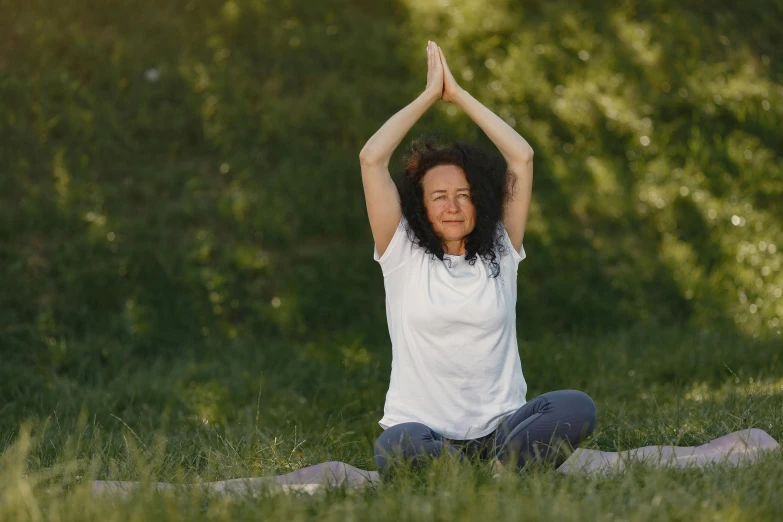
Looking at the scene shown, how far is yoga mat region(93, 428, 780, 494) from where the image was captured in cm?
282

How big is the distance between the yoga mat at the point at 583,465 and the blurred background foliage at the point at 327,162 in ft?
6.27

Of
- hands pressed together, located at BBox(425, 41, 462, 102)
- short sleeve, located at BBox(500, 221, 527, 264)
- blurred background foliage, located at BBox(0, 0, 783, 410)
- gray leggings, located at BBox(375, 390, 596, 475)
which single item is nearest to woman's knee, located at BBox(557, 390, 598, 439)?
gray leggings, located at BBox(375, 390, 596, 475)

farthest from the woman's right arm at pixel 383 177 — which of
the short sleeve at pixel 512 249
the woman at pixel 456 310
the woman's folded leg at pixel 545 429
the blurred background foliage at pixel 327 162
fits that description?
the blurred background foliage at pixel 327 162

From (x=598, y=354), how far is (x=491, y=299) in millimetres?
2169

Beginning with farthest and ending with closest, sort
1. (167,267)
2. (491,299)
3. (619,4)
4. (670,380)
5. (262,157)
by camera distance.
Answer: (619,4) → (262,157) → (167,267) → (670,380) → (491,299)

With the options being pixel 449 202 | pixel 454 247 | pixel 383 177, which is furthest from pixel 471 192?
pixel 383 177

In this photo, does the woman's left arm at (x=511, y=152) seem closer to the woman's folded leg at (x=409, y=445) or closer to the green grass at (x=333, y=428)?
the woman's folded leg at (x=409, y=445)

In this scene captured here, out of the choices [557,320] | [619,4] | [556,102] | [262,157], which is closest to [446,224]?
[557,320]

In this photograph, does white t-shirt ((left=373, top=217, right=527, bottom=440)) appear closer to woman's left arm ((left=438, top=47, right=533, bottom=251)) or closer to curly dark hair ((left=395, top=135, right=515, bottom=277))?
curly dark hair ((left=395, top=135, right=515, bottom=277))

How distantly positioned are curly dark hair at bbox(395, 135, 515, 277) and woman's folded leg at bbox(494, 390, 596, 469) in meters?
0.48

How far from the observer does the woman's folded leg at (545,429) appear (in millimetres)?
3053

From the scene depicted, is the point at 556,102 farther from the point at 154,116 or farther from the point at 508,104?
the point at 154,116

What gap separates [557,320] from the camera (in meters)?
5.95

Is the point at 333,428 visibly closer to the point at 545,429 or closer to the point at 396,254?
the point at 396,254
